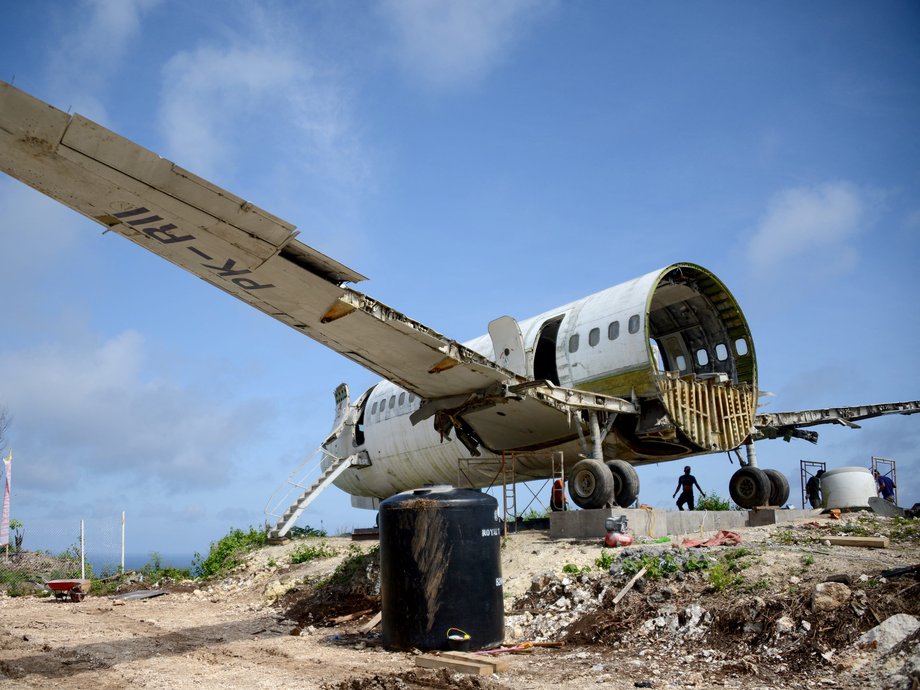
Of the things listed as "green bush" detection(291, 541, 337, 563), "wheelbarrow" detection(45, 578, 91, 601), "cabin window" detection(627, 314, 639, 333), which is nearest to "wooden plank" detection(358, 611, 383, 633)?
"cabin window" detection(627, 314, 639, 333)

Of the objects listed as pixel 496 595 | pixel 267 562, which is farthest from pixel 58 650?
pixel 267 562

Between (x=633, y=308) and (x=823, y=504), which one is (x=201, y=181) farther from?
(x=823, y=504)

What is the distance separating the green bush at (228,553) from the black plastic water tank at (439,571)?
13.5m

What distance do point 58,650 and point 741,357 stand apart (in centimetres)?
1596

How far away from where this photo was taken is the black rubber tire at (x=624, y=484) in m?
15.3

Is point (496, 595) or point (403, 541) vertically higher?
point (403, 541)

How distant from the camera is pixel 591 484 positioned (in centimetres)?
1498

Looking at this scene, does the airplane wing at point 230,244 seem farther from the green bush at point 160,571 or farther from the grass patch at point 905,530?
the green bush at point 160,571

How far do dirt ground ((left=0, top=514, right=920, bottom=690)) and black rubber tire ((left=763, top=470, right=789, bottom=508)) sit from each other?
3745 millimetres

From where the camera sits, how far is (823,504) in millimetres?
19312

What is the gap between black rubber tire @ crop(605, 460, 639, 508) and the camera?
1534cm

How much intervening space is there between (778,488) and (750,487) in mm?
756

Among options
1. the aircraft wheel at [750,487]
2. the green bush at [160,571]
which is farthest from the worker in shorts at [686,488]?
the green bush at [160,571]

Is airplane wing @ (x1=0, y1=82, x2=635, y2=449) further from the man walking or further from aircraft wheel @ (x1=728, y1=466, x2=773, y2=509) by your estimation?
the man walking
